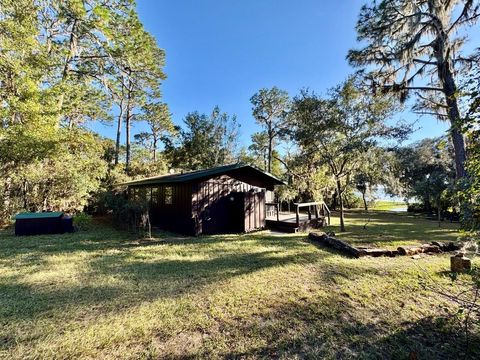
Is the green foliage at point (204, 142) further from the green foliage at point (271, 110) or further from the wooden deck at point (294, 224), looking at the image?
the wooden deck at point (294, 224)

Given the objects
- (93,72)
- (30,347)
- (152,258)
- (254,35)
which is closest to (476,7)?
(254,35)

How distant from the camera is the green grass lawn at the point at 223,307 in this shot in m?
2.49

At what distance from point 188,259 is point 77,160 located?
996 centimetres

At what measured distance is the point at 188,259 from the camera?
19.0ft

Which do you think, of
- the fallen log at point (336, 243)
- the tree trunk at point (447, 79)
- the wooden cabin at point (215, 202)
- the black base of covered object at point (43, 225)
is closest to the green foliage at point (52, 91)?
the black base of covered object at point (43, 225)

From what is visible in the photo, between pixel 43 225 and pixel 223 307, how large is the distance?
916 cm

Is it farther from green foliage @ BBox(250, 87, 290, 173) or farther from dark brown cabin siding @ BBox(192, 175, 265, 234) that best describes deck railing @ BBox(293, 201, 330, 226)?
green foliage @ BBox(250, 87, 290, 173)

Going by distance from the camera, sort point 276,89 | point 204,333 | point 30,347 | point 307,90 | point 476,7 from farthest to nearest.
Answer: point 276,89
point 307,90
point 476,7
point 204,333
point 30,347

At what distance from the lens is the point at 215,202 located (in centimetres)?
968

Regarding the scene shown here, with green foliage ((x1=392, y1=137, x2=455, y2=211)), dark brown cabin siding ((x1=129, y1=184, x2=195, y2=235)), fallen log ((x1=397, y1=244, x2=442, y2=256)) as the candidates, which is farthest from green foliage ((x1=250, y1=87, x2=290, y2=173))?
fallen log ((x1=397, y1=244, x2=442, y2=256))

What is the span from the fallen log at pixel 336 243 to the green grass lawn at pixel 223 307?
461 mm

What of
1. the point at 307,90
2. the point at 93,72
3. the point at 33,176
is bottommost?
the point at 33,176

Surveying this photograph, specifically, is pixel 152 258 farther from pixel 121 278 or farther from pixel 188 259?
pixel 121 278

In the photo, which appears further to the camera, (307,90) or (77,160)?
(77,160)
